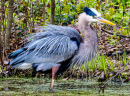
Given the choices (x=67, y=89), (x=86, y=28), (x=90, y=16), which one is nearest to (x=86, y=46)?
(x=86, y=28)

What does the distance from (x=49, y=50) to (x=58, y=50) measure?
0.18 metres

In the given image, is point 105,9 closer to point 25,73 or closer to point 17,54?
point 25,73

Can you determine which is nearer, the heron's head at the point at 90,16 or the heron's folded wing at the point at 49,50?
the heron's folded wing at the point at 49,50

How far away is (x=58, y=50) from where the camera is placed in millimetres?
5324

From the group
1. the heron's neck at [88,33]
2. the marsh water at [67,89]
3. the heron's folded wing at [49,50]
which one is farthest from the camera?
the heron's neck at [88,33]

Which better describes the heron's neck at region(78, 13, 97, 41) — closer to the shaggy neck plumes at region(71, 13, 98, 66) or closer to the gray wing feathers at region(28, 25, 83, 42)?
the shaggy neck plumes at region(71, 13, 98, 66)

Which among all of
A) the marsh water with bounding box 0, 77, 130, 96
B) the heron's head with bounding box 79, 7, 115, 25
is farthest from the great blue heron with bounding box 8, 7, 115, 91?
the marsh water with bounding box 0, 77, 130, 96

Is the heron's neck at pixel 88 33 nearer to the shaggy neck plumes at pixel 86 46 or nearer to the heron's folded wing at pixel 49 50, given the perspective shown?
the shaggy neck plumes at pixel 86 46

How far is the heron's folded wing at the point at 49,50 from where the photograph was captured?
5.27 meters

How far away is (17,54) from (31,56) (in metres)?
0.31

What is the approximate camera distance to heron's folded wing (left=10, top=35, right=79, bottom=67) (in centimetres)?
527

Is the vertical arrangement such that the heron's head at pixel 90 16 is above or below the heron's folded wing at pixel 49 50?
above

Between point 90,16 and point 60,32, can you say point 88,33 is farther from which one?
point 60,32

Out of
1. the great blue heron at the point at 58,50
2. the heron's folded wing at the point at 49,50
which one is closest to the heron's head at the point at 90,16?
the great blue heron at the point at 58,50
